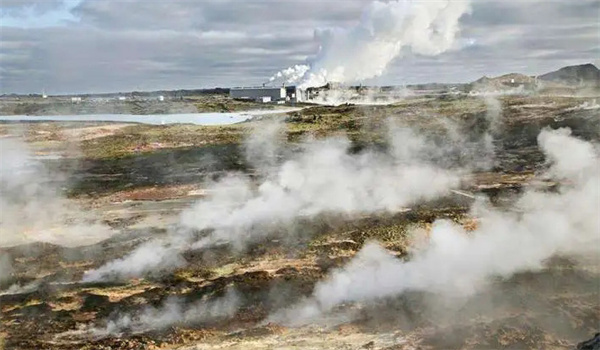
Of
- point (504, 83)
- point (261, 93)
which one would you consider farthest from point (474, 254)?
point (504, 83)

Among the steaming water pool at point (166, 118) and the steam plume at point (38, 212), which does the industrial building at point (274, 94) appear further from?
the steam plume at point (38, 212)

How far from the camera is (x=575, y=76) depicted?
289 feet

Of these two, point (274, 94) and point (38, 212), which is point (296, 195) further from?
point (274, 94)

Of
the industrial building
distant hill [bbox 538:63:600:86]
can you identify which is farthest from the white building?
distant hill [bbox 538:63:600:86]

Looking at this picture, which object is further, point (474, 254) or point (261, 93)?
point (261, 93)

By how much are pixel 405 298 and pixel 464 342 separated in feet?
6.17

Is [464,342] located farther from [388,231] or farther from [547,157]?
[547,157]

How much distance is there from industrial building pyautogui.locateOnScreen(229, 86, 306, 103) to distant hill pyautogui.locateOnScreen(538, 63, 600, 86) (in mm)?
35876

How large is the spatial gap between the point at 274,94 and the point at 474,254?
66.0m

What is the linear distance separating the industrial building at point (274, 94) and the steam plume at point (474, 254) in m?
56.8

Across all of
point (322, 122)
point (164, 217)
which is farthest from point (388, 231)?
point (322, 122)

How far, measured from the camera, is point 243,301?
1240cm

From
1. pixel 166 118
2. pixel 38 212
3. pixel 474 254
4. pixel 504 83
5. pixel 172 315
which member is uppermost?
pixel 504 83

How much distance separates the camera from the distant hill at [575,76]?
77.8 metres
